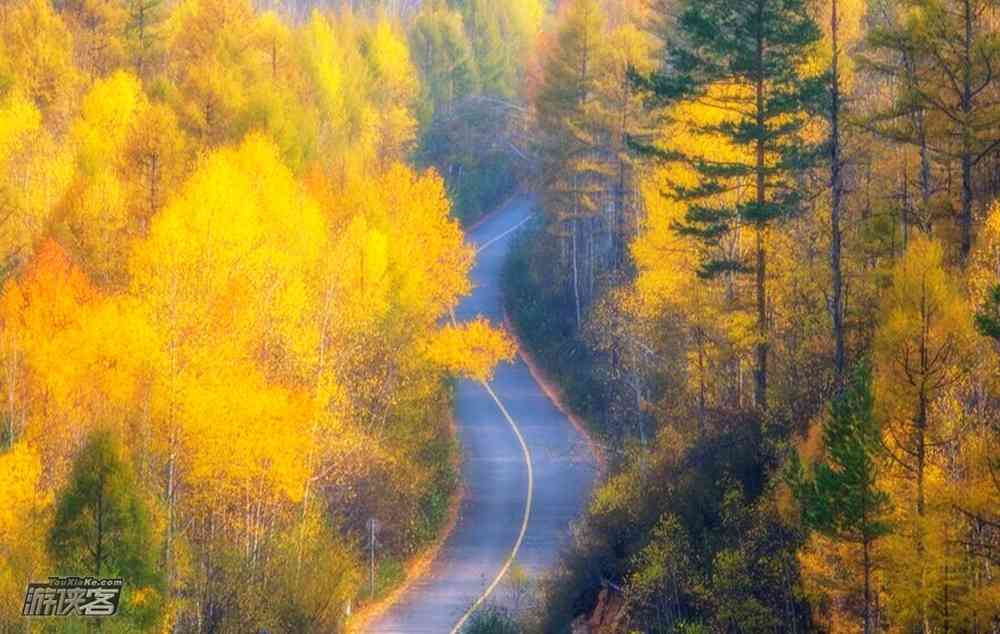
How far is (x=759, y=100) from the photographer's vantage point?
30.6m

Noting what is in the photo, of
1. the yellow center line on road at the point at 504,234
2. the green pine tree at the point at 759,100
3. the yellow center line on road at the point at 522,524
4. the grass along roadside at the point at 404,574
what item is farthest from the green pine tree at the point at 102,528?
the yellow center line on road at the point at 504,234

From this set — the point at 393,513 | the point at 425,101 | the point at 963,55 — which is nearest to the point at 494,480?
the point at 393,513

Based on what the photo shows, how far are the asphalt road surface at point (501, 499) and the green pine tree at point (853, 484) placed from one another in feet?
53.4

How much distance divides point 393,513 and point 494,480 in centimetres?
673

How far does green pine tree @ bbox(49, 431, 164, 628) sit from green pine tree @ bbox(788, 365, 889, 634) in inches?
470

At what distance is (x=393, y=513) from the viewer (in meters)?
43.4

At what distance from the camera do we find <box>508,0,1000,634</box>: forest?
22359mm

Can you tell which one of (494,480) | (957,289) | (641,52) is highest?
(641,52)

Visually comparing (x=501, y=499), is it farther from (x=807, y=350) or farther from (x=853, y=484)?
(x=853, y=484)

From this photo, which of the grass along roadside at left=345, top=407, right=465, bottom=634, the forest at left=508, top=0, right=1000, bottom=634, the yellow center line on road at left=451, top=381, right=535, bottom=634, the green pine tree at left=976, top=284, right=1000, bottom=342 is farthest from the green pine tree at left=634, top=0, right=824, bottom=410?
the grass along roadside at left=345, top=407, right=465, bottom=634

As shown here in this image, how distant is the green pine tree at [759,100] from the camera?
98.6ft

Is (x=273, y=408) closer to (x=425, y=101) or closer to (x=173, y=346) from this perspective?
(x=173, y=346)

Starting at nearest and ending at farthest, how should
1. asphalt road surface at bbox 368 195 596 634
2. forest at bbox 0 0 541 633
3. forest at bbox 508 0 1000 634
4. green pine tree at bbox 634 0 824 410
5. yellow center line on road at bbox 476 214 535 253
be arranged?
forest at bbox 508 0 1000 634 → green pine tree at bbox 634 0 824 410 → forest at bbox 0 0 541 633 → asphalt road surface at bbox 368 195 596 634 → yellow center line on road at bbox 476 214 535 253

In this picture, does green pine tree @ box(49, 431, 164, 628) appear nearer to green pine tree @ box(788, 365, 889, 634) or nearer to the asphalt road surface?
the asphalt road surface
